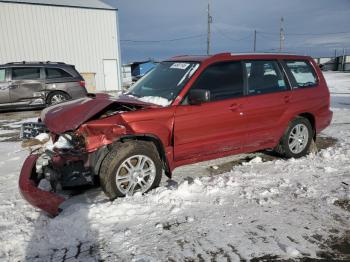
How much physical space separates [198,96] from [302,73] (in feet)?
8.28

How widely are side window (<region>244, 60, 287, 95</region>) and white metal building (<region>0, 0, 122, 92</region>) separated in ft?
58.5

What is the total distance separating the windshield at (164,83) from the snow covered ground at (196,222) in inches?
47.1

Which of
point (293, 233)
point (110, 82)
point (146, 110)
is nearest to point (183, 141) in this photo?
point (146, 110)

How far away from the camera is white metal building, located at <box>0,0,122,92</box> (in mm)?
19672

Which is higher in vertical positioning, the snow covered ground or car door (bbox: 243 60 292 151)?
car door (bbox: 243 60 292 151)

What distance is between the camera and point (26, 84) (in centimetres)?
1159

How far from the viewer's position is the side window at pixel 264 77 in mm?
4848

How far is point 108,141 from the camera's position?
12.0ft

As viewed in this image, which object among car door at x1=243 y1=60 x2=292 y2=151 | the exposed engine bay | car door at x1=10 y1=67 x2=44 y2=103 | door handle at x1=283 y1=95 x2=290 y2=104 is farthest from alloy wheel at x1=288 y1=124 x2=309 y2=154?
car door at x1=10 y1=67 x2=44 y2=103

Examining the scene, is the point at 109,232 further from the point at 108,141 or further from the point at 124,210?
the point at 108,141

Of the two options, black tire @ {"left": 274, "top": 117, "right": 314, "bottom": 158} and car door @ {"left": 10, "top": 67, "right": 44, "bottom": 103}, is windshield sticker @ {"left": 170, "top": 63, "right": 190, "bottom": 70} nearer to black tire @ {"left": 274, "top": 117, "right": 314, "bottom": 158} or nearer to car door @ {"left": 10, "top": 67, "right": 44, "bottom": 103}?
black tire @ {"left": 274, "top": 117, "right": 314, "bottom": 158}

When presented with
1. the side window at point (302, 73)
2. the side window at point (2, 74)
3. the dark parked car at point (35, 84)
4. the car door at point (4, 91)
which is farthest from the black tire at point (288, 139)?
the side window at point (2, 74)

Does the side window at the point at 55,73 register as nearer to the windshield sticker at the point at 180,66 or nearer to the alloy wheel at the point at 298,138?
the windshield sticker at the point at 180,66

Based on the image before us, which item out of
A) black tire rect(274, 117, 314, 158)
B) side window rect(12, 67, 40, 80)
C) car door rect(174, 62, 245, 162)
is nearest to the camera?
car door rect(174, 62, 245, 162)
